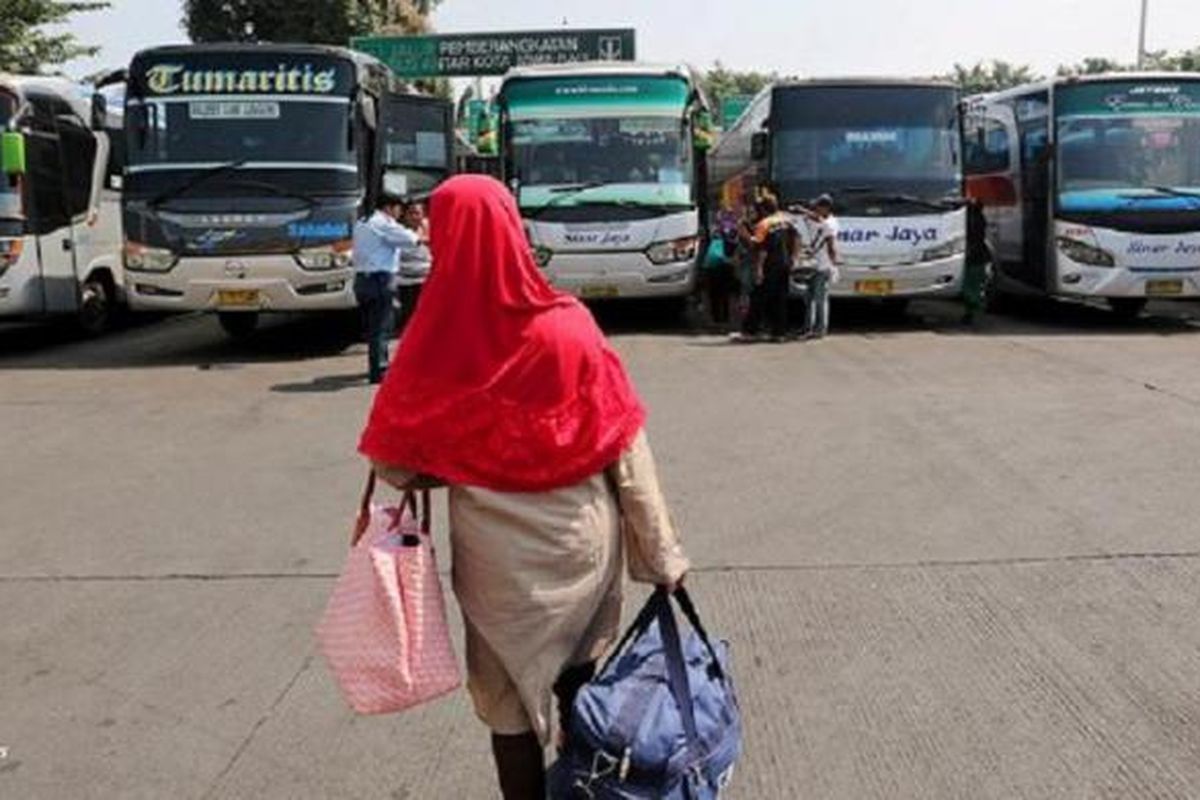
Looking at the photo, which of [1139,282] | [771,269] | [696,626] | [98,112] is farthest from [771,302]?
[696,626]

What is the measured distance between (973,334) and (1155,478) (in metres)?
7.99

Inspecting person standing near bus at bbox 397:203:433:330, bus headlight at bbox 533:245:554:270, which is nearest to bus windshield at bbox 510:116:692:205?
bus headlight at bbox 533:245:554:270

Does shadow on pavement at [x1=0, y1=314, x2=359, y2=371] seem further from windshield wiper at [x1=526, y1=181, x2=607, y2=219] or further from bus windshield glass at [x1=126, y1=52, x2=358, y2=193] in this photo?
windshield wiper at [x1=526, y1=181, x2=607, y2=219]

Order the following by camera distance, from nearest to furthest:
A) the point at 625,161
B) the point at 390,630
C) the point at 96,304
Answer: the point at 390,630 → the point at 625,161 → the point at 96,304

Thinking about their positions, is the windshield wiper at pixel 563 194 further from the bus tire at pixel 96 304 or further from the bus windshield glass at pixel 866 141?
the bus tire at pixel 96 304

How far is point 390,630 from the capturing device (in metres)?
2.97

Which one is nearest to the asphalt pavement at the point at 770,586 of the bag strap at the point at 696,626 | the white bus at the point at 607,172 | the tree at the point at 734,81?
the bag strap at the point at 696,626

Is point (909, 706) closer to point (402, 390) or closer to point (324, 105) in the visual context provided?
point (402, 390)

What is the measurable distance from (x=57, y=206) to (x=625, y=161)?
21.4 ft

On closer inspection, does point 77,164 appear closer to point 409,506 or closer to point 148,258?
point 148,258

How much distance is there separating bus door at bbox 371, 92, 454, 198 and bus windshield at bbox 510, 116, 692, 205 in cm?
126

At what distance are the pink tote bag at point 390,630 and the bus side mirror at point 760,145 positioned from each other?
13.2 m

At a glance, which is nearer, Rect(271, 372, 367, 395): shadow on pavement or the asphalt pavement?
the asphalt pavement

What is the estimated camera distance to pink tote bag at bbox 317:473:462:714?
2.97m
